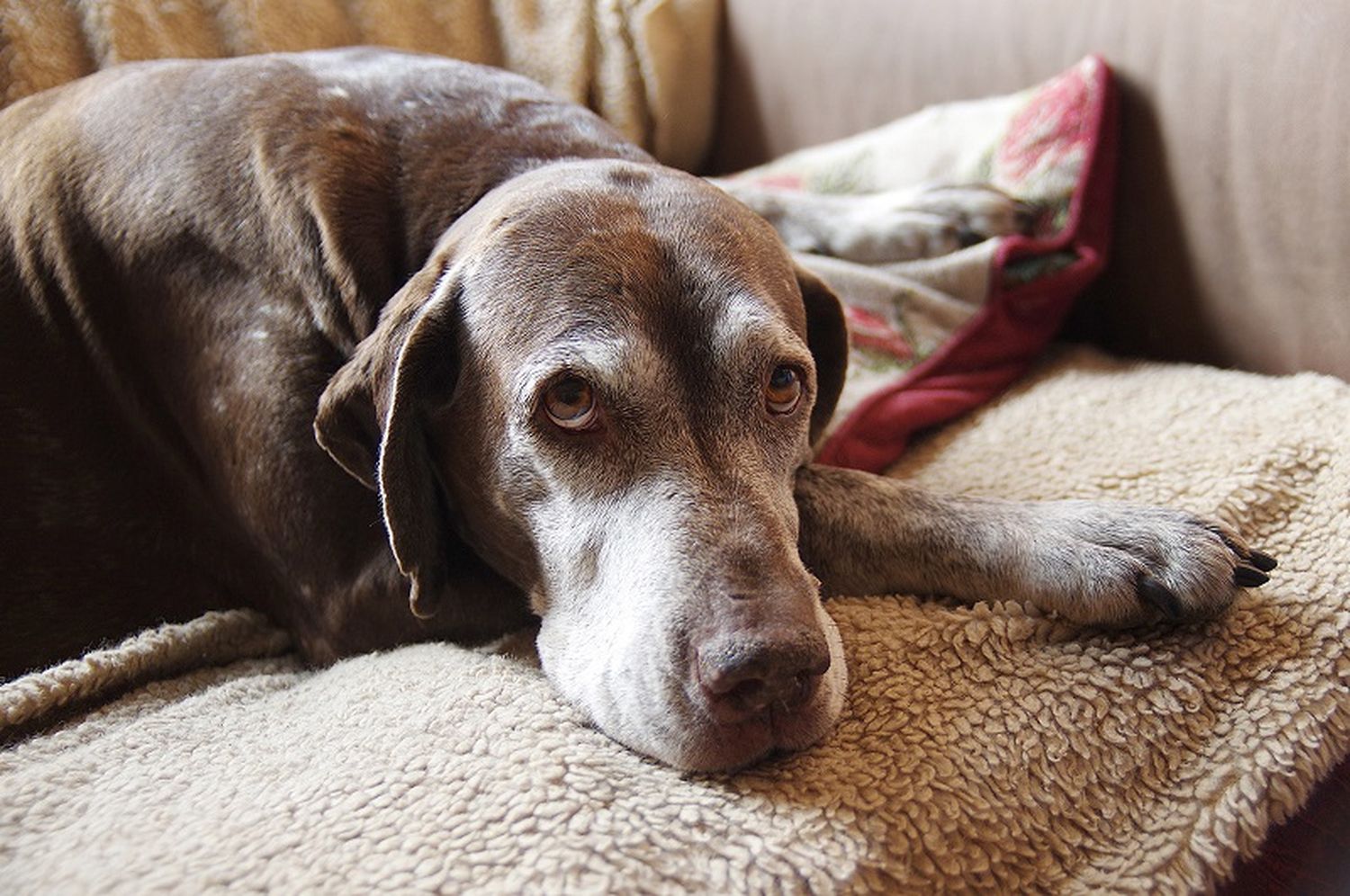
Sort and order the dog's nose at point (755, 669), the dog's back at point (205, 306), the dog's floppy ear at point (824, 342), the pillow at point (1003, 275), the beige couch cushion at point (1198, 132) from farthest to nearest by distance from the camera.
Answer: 1. the pillow at point (1003, 275)
2. the beige couch cushion at point (1198, 132)
3. the dog's floppy ear at point (824, 342)
4. the dog's back at point (205, 306)
5. the dog's nose at point (755, 669)

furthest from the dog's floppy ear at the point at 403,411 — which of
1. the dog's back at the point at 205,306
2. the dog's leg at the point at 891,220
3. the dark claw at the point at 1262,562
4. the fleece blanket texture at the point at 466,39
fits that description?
the fleece blanket texture at the point at 466,39

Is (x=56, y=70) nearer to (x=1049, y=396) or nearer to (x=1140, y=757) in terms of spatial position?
(x=1049, y=396)

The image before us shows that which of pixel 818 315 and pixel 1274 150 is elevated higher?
pixel 1274 150

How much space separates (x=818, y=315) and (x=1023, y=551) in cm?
59

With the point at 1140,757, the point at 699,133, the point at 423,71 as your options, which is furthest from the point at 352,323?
the point at 699,133

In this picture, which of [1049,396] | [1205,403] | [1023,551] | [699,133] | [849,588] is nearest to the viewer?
[1023,551]

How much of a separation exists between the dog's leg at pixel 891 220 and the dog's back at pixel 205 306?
2.60ft

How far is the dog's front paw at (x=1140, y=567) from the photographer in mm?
1556

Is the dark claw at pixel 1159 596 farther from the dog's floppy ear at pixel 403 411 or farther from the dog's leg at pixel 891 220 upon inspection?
the dog's leg at pixel 891 220

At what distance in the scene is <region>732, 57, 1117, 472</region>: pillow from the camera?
2473mm

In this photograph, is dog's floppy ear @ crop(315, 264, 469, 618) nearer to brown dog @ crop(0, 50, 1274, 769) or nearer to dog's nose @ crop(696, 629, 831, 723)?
brown dog @ crop(0, 50, 1274, 769)

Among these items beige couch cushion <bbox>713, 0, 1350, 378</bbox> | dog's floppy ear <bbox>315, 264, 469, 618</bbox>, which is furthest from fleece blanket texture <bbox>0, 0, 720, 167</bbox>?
dog's floppy ear <bbox>315, 264, 469, 618</bbox>

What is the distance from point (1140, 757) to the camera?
1424 mm

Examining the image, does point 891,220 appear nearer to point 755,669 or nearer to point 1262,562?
point 1262,562
